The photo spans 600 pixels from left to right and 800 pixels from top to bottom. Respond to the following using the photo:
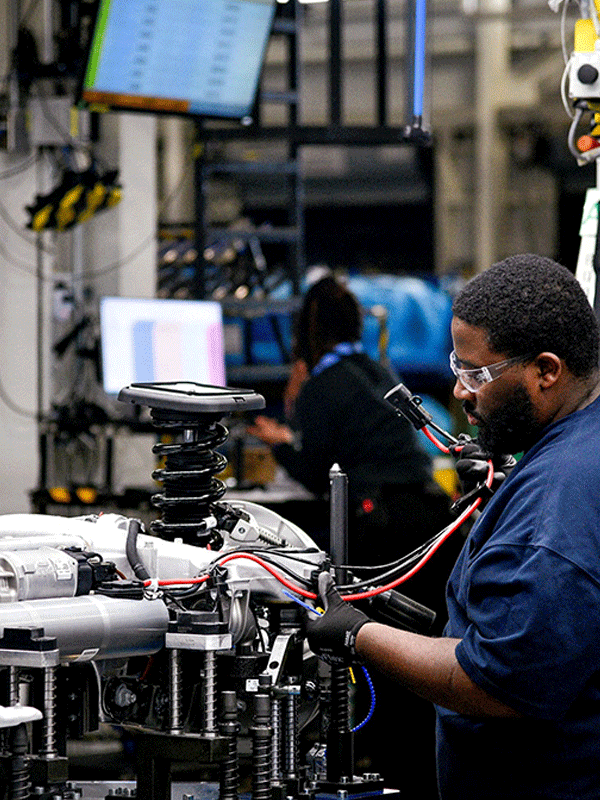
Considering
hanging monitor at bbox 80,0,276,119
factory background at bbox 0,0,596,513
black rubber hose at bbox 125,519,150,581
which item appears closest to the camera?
black rubber hose at bbox 125,519,150,581

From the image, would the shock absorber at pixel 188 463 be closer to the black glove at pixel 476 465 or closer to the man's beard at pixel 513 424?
the black glove at pixel 476 465

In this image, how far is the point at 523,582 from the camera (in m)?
1.98

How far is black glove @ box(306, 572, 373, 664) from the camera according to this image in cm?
230

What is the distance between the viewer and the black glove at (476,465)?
264 cm

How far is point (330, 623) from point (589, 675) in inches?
19.9

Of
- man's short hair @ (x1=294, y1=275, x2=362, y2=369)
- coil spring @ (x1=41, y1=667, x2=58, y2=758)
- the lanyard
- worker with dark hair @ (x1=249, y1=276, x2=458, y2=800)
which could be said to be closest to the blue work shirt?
coil spring @ (x1=41, y1=667, x2=58, y2=758)

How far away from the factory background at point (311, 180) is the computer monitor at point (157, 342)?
520mm

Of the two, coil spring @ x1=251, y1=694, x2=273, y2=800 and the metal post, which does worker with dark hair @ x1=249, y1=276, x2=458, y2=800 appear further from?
coil spring @ x1=251, y1=694, x2=273, y2=800

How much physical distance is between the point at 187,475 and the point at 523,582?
0.94 meters

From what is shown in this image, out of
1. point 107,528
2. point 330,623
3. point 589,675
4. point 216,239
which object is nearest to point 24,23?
point 216,239

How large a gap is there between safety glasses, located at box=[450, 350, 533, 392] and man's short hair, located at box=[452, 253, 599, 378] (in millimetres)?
12

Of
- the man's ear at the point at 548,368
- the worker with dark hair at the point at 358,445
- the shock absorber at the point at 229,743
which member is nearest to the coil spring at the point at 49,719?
the shock absorber at the point at 229,743

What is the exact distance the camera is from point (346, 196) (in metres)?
15.6

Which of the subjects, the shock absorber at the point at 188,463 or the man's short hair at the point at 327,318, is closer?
the shock absorber at the point at 188,463
